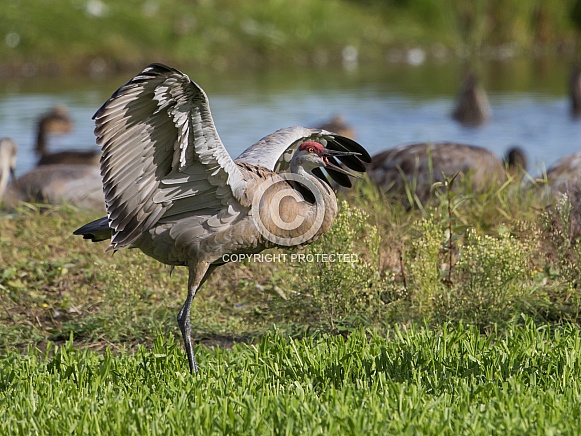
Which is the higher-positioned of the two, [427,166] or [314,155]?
[314,155]

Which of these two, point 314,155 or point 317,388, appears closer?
point 317,388

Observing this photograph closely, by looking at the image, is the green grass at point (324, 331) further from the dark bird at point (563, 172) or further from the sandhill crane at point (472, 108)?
the sandhill crane at point (472, 108)

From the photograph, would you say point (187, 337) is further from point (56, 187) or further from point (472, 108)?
point (472, 108)

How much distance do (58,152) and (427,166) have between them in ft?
16.6

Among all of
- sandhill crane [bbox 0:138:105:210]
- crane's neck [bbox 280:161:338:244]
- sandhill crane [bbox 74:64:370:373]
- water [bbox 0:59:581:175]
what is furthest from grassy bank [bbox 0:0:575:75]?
sandhill crane [bbox 74:64:370:373]

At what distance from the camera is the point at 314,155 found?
5234 mm

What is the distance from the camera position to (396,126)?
49.0 feet

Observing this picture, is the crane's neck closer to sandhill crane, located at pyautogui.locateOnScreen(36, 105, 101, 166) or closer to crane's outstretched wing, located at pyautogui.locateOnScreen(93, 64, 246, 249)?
crane's outstretched wing, located at pyautogui.locateOnScreen(93, 64, 246, 249)

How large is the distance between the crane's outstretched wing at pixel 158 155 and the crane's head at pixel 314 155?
46cm

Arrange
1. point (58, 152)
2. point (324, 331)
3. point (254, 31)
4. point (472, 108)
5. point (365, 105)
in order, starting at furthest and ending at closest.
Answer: point (254, 31)
point (365, 105)
point (472, 108)
point (58, 152)
point (324, 331)

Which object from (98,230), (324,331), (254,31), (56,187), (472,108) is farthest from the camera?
(254,31)

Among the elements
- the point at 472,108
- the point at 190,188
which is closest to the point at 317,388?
the point at 190,188

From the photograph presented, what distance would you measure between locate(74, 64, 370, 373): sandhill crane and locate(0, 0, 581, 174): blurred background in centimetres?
593

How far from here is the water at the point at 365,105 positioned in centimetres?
1398
